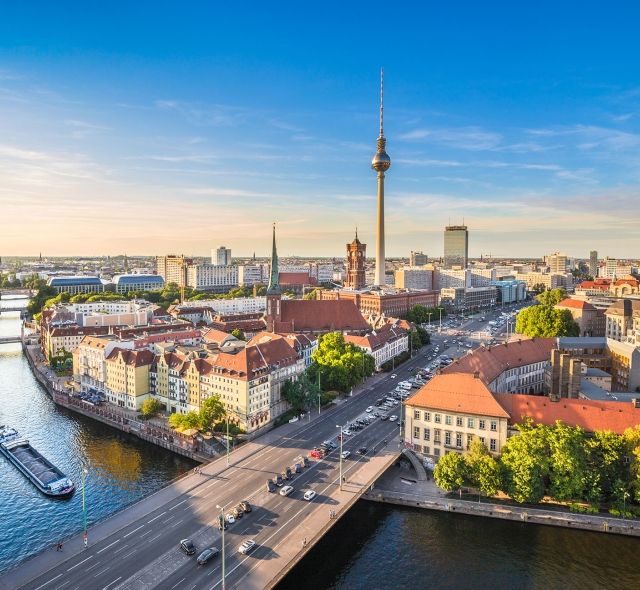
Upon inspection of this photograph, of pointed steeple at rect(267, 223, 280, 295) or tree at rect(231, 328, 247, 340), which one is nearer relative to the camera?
pointed steeple at rect(267, 223, 280, 295)

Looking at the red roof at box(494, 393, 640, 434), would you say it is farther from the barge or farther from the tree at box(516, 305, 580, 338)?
the tree at box(516, 305, 580, 338)

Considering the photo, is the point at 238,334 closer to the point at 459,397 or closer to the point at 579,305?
the point at 459,397

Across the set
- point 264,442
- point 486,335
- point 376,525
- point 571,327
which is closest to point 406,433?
point 376,525

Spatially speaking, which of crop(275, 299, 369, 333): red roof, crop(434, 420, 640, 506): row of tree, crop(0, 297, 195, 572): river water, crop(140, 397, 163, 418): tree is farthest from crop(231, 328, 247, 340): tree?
crop(434, 420, 640, 506): row of tree

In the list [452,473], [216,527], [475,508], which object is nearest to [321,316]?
[452,473]

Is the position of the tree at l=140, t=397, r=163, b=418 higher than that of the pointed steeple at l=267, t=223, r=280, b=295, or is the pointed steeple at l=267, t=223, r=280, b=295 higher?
the pointed steeple at l=267, t=223, r=280, b=295

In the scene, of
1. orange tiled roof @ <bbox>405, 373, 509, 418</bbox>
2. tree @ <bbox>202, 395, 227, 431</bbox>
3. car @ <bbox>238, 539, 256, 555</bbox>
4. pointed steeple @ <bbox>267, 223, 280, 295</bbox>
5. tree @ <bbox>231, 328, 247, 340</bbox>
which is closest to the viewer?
car @ <bbox>238, 539, 256, 555</bbox>

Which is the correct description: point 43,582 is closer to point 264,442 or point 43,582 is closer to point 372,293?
point 264,442
